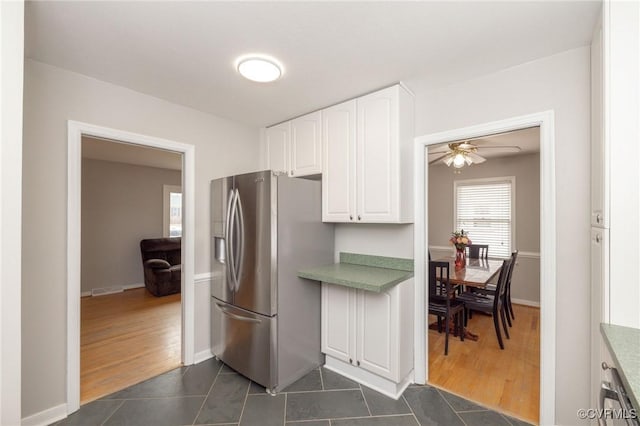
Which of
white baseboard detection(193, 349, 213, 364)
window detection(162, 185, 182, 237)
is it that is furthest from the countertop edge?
window detection(162, 185, 182, 237)

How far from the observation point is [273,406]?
2084 millimetres

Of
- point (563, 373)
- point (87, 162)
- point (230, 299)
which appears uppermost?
point (87, 162)

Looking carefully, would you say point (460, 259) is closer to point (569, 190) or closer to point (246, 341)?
point (569, 190)

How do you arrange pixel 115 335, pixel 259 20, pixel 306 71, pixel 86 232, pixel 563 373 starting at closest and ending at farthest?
pixel 259 20
pixel 563 373
pixel 306 71
pixel 115 335
pixel 86 232

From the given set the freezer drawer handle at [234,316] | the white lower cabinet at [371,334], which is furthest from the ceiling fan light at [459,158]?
the freezer drawer handle at [234,316]

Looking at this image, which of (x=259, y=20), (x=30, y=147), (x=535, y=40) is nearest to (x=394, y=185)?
(x=535, y=40)

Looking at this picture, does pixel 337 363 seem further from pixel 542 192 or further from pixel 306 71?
pixel 306 71

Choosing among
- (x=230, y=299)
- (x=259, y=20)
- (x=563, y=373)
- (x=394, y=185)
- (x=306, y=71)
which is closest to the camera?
(x=259, y=20)

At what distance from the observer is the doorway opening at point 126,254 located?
3080 mm

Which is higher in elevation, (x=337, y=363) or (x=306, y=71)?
(x=306, y=71)

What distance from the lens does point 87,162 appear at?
201 inches

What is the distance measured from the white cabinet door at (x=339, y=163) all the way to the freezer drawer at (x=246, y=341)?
1.02 meters

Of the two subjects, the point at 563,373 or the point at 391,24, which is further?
the point at 563,373

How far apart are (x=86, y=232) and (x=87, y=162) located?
→ 1.24 metres
